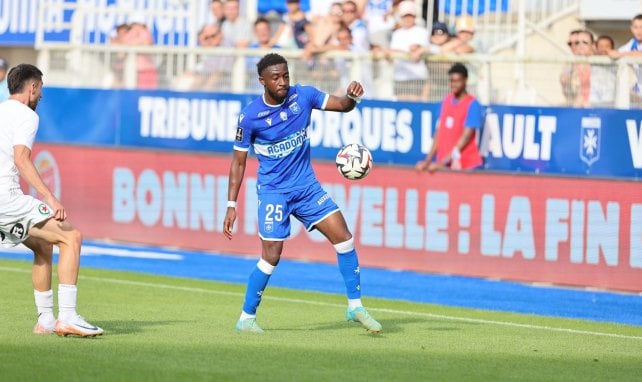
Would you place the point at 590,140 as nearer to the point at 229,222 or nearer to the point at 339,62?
the point at 339,62

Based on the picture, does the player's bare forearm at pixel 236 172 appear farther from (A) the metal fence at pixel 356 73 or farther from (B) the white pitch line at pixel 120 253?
(B) the white pitch line at pixel 120 253

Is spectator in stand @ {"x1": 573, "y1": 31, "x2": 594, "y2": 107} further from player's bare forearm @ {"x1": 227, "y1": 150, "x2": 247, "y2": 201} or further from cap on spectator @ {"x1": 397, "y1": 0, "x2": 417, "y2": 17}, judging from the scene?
player's bare forearm @ {"x1": 227, "y1": 150, "x2": 247, "y2": 201}

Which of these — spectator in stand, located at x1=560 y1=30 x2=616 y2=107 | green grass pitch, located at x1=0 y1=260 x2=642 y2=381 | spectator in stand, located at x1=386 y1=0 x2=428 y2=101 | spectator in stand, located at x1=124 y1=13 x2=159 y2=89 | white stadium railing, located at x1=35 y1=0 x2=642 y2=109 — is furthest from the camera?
spectator in stand, located at x1=124 y1=13 x2=159 y2=89

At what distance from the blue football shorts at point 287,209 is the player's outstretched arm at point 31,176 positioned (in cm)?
201

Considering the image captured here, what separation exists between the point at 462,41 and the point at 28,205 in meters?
9.59

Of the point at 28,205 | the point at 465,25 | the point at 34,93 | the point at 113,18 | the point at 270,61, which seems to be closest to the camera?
the point at 28,205

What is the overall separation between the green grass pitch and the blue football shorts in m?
0.90

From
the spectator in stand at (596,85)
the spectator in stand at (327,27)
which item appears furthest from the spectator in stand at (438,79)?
the spectator in stand at (596,85)

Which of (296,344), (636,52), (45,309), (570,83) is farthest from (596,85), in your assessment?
(45,309)

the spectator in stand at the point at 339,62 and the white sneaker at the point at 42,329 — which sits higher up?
the spectator in stand at the point at 339,62

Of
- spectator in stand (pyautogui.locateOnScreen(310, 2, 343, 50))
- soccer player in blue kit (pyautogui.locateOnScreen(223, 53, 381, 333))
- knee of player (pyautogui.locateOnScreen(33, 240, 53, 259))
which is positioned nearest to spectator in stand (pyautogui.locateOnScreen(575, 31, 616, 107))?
spectator in stand (pyautogui.locateOnScreen(310, 2, 343, 50))

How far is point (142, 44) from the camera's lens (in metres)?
21.9

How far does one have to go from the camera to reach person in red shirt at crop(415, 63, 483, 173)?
1741 cm

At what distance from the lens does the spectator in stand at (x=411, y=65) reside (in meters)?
18.4
